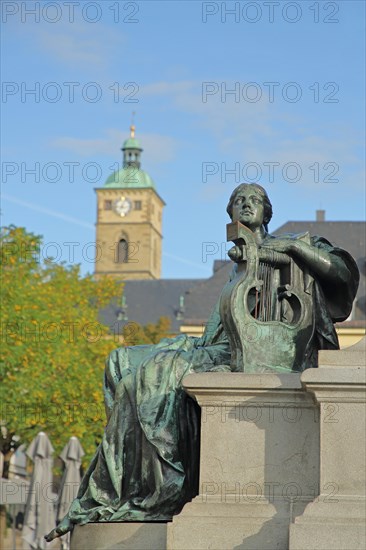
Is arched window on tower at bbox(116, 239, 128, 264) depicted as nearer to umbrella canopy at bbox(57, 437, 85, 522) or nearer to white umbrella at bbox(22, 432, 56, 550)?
umbrella canopy at bbox(57, 437, 85, 522)

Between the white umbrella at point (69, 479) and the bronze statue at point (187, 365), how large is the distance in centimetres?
1617

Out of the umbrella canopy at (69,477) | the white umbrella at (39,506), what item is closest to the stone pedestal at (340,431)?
the umbrella canopy at (69,477)

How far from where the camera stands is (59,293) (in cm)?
4119

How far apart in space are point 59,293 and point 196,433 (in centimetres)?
3263

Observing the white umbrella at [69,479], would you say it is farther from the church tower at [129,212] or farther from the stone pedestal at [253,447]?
the church tower at [129,212]

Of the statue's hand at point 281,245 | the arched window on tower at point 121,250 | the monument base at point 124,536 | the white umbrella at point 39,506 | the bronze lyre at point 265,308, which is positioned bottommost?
the white umbrella at point 39,506

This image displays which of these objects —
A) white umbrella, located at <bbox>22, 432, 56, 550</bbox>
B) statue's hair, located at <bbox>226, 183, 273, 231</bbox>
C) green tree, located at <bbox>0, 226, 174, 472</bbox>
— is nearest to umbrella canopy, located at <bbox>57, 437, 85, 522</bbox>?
white umbrella, located at <bbox>22, 432, 56, 550</bbox>

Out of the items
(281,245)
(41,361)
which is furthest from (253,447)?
(41,361)

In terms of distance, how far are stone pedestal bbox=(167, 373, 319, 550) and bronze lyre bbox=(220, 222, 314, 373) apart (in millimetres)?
326

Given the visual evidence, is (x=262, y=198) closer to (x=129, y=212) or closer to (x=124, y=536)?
(x=124, y=536)

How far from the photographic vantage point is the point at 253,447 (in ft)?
27.4

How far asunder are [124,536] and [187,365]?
45.7 inches

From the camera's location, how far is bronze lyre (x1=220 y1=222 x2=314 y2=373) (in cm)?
868

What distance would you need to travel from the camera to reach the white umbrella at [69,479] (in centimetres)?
2514
